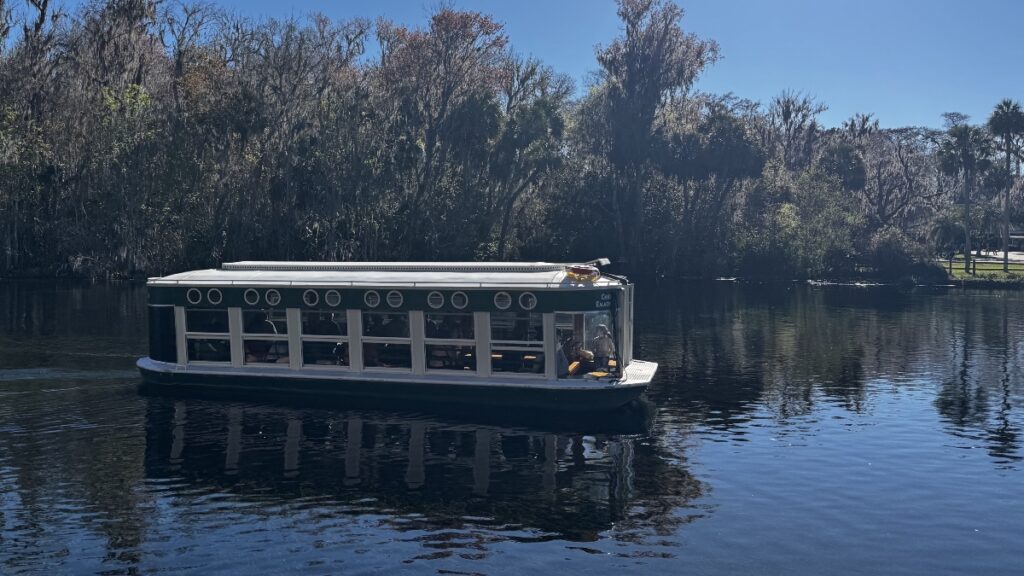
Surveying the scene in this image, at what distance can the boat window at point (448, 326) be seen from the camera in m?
29.3

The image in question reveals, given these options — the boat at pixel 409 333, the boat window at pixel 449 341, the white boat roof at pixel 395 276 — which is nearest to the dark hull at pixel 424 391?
the boat at pixel 409 333

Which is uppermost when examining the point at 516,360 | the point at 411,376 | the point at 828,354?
the point at 516,360

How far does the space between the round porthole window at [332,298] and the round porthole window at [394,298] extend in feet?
5.31

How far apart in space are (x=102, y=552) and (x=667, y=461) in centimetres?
1306

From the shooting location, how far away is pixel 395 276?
3034 centimetres

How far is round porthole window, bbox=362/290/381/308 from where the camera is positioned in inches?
1167

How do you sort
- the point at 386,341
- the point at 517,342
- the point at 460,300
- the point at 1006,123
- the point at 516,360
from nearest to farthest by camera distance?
the point at 517,342 → the point at 460,300 → the point at 516,360 → the point at 386,341 → the point at 1006,123

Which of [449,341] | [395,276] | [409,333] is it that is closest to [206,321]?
[395,276]

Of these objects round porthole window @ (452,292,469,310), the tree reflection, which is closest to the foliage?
the tree reflection

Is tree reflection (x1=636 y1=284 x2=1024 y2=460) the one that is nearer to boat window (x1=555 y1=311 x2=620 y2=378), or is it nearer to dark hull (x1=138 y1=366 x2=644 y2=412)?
boat window (x1=555 y1=311 x2=620 y2=378)

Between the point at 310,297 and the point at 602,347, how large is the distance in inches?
350

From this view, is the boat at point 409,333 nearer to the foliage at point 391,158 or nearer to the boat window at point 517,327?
the boat window at point 517,327

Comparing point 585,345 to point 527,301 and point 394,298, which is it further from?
point 394,298

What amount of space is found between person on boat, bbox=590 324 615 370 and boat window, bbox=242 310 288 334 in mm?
9585
